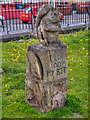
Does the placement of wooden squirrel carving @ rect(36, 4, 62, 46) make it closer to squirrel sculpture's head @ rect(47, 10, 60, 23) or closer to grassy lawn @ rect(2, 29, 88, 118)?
squirrel sculpture's head @ rect(47, 10, 60, 23)

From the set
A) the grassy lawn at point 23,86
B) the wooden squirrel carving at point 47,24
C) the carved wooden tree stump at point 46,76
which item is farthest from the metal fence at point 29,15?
the carved wooden tree stump at point 46,76

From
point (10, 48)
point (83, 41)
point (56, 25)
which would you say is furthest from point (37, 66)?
point (83, 41)

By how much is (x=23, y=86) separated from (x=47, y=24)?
187 cm

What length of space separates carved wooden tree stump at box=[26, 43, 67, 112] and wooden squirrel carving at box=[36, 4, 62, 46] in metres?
0.14

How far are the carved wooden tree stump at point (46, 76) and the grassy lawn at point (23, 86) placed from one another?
19 centimetres

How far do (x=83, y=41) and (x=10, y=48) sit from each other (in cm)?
326

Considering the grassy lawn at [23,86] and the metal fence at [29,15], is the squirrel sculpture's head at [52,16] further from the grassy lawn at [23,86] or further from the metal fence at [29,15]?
the metal fence at [29,15]

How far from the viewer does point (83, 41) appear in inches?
349

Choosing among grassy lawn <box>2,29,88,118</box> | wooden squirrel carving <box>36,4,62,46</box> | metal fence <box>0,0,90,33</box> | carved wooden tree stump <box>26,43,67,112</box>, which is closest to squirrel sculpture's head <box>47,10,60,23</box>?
wooden squirrel carving <box>36,4,62,46</box>

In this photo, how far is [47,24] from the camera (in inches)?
146

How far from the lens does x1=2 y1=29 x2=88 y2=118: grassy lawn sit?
3.85 m

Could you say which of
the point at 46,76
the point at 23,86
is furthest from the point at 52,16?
the point at 23,86

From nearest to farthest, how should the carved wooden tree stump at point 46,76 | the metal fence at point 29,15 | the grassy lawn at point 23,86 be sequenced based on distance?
the carved wooden tree stump at point 46,76 → the grassy lawn at point 23,86 → the metal fence at point 29,15

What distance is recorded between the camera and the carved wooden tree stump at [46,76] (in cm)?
366
